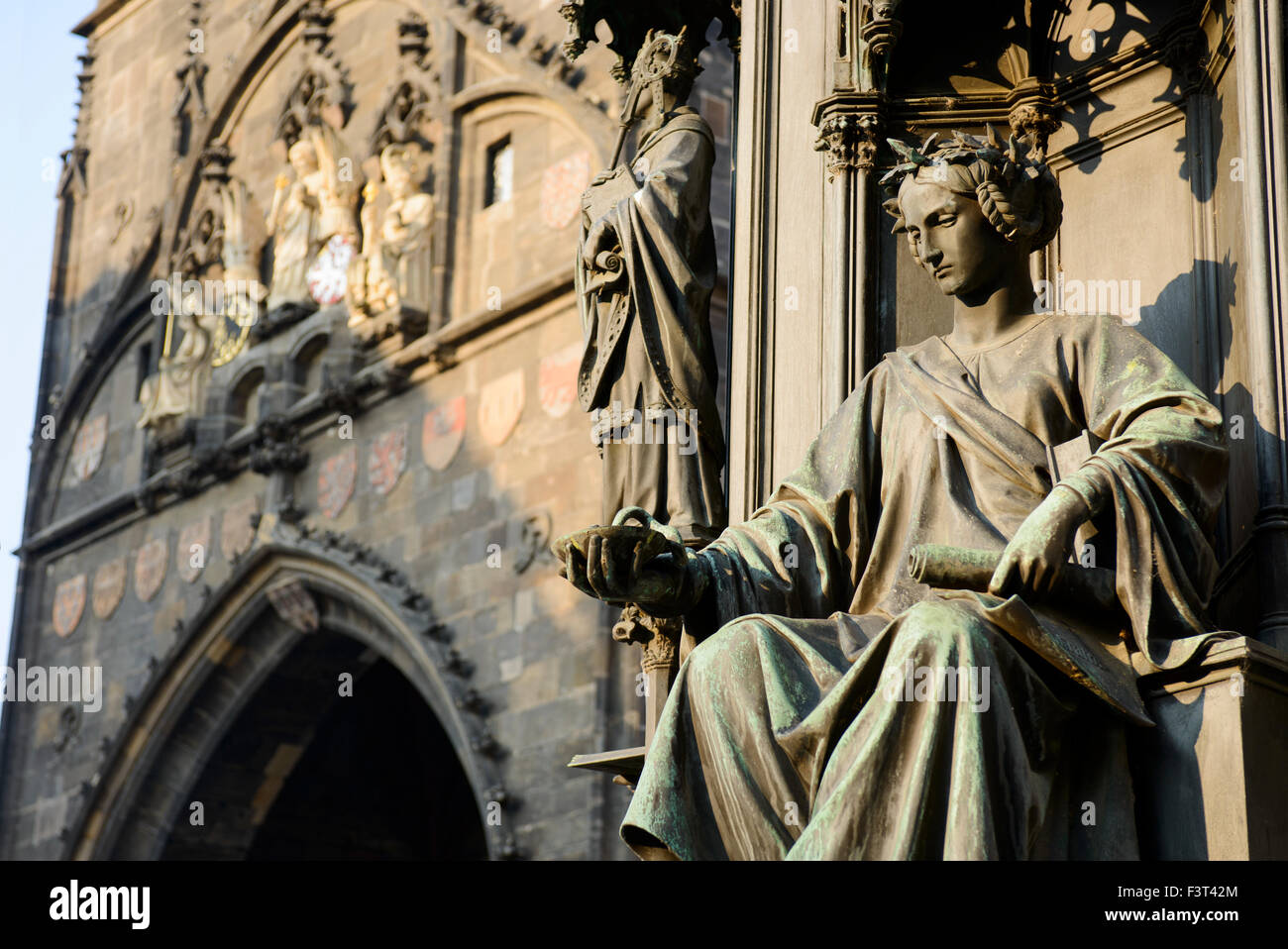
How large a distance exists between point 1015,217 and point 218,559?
1500 centimetres

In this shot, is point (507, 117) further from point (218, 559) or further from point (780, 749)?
point (780, 749)

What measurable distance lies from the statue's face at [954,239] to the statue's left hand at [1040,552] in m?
0.80

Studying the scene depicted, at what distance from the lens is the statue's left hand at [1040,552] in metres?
4.23

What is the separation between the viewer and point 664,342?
6930 millimetres

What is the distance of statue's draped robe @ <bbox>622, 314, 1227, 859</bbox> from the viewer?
4008 mm

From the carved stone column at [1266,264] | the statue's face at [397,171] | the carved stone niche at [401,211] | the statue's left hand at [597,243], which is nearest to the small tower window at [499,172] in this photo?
the carved stone niche at [401,211]

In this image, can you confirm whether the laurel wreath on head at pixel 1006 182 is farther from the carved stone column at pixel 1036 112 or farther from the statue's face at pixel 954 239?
the carved stone column at pixel 1036 112

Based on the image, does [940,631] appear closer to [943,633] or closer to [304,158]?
[943,633]

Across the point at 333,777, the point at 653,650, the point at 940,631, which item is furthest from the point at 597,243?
the point at 333,777

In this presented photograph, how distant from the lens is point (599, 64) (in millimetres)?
16406

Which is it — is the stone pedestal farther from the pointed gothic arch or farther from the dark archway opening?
the dark archway opening

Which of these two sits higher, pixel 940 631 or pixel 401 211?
pixel 401 211

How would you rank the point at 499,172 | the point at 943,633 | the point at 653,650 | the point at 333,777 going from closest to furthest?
1. the point at 943,633
2. the point at 653,650
3. the point at 499,172
4. the point at 333,777

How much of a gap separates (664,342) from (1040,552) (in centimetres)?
282
